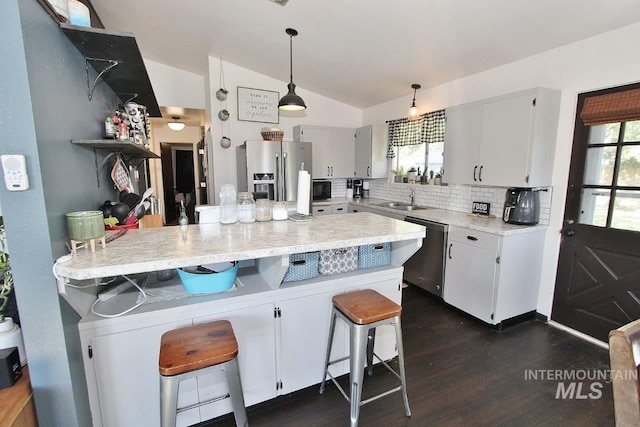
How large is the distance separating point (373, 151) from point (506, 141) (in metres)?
2.01

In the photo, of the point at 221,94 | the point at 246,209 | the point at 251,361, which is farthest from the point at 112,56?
the point at 221,94

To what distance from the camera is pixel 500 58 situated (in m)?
2.85

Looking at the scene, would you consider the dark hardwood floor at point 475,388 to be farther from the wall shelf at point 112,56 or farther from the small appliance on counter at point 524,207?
the wall shelf at point 112,56

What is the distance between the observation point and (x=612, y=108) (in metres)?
2.25

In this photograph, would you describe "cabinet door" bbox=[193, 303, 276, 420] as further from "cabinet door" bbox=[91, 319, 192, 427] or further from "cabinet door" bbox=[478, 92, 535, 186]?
"cabinet door" bbox=[478, 92, 535, 186]

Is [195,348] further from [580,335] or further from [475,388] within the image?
[580,335]

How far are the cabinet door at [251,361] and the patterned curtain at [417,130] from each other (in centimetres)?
309

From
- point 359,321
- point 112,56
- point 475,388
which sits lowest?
point 475,388

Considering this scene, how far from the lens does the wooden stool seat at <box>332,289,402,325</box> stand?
5.07 feet

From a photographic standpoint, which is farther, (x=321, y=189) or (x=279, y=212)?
(x=321, y=189)

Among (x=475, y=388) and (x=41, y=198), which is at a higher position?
(x=41, y=198)

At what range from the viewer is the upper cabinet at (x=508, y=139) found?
254 cm

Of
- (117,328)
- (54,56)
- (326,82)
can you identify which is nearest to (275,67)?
(326,82)

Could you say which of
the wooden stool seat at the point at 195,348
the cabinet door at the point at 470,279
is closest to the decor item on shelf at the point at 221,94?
the cabinet door at the point at 470,279
